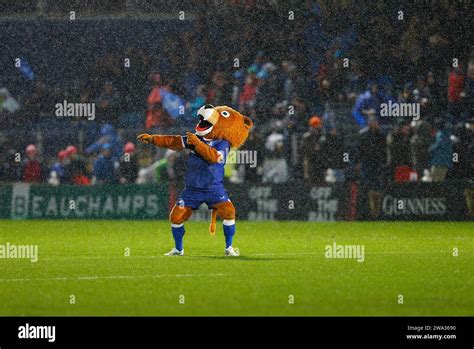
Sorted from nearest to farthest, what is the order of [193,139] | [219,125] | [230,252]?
[193,139], [219,125], [230,252]

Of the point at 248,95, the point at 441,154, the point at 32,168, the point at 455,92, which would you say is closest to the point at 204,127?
the point at 441,154

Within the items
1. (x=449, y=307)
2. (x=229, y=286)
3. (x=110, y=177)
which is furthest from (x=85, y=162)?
(x=449, y=307)

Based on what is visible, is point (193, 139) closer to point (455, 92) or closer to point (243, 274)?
point (243, 274)

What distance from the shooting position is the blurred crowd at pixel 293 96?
2827cm

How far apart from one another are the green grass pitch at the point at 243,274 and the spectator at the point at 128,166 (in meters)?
4.97

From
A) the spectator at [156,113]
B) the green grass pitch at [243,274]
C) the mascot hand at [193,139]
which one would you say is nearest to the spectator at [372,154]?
the green grass pitch at [243,274]

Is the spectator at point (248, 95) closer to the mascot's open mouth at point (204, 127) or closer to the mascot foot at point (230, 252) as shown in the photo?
the mascot foot at point (230, 252)

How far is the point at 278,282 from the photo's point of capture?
14812 mm

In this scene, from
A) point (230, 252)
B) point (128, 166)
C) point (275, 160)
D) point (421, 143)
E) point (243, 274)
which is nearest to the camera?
point (243, 274)

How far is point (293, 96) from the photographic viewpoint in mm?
30234

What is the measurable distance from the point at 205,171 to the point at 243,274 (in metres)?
2.31

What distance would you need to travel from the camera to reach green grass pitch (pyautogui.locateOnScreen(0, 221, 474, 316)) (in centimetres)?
1255

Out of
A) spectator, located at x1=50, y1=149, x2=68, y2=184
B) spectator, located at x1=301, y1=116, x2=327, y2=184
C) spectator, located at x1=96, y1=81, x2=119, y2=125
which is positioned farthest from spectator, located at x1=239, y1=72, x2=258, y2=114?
spectator, located at x1=50, y1=149, x2=68, y2=184

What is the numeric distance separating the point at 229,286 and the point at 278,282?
77 centimetres
